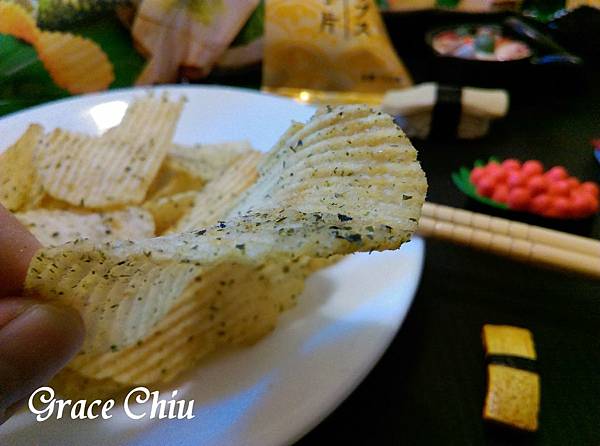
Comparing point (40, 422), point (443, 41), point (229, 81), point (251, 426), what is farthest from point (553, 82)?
point (40, 422)

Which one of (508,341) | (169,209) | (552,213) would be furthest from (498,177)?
(169,209)

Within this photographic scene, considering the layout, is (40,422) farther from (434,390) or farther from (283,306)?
(434,390)

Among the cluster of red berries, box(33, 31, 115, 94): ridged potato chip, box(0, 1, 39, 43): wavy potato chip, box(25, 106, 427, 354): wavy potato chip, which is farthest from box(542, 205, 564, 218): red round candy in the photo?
box(0, 1, 39, 43): wavy potato chip

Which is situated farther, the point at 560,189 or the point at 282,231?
the point at 560,189

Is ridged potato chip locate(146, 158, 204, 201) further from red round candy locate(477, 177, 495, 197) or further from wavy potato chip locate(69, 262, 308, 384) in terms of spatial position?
red round candy locate(477, 177, 495, 197)

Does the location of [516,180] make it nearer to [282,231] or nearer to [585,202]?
[585,202]

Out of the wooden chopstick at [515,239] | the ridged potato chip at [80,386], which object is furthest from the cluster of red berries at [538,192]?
the ridged potato chip at [80,386]
